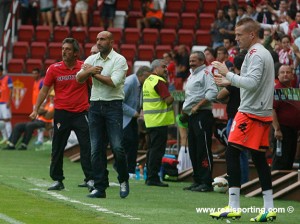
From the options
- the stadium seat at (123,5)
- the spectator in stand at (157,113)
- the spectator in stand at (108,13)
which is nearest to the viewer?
the spectator in stand at (157,113)

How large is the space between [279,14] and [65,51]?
945 cm

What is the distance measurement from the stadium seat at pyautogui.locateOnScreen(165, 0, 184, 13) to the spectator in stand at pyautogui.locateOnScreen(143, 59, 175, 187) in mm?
13908

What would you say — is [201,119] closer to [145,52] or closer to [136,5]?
[145,52]

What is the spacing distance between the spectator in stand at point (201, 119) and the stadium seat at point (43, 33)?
46.9 ft

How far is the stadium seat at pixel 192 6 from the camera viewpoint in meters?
29.8

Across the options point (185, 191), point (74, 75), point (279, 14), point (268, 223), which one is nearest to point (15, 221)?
point (268, 223)

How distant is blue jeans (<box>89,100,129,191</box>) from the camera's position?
13242 millimetres

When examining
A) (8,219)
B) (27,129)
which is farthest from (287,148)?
(27,129)

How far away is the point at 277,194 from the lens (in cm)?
1369

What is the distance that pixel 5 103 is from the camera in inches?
983

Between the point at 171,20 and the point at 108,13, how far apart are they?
1799mm

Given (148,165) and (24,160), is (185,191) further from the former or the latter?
(24,160)

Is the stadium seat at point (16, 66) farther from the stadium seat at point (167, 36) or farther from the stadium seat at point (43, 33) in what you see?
the stadium seat at point (167, 36)

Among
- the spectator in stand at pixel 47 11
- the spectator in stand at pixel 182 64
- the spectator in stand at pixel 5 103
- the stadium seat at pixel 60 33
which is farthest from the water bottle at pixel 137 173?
the spectator in stand at pixel 47 11
